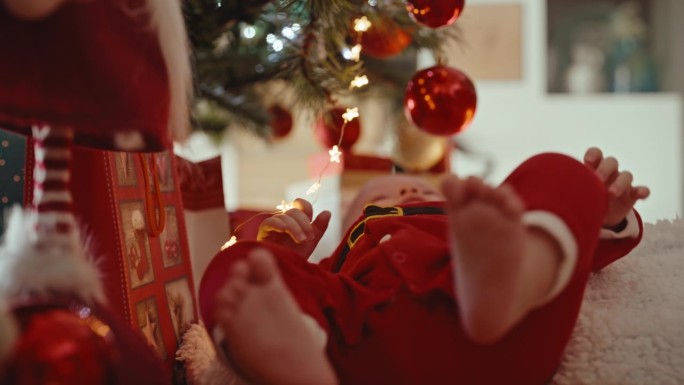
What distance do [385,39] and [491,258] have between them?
0.56 metres

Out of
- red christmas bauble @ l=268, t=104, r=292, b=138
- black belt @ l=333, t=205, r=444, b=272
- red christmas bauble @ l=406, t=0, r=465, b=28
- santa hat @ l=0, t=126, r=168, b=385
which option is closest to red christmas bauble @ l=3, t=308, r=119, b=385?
santa hat @ l=0, t=126, r=168, b=385

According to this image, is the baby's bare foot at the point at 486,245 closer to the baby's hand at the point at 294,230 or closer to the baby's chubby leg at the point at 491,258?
the baby's chubby leg at the point at 491,258

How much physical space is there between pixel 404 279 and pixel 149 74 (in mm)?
228

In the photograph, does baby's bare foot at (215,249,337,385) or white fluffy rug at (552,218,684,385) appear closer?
baby's bare foot at (215,249,337,385)

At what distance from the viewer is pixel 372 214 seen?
0.67 meters

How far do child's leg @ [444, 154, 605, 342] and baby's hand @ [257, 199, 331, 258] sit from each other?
0.20m

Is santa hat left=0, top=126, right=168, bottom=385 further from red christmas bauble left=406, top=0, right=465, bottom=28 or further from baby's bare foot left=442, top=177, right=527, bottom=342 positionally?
red christmas bauble left=406, top=0, right=465, bottom=28

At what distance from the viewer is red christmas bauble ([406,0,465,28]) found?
74cm

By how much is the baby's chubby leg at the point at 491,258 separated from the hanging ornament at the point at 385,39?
52 centimetres

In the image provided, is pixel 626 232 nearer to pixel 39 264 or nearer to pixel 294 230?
pixel 294 230

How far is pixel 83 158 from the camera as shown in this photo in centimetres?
51

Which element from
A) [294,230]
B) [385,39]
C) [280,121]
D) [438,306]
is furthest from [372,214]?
[280,121]

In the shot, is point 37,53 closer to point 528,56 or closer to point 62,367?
point 62,367

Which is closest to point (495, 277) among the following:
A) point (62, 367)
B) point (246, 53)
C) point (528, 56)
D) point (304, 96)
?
point (62, 367)
